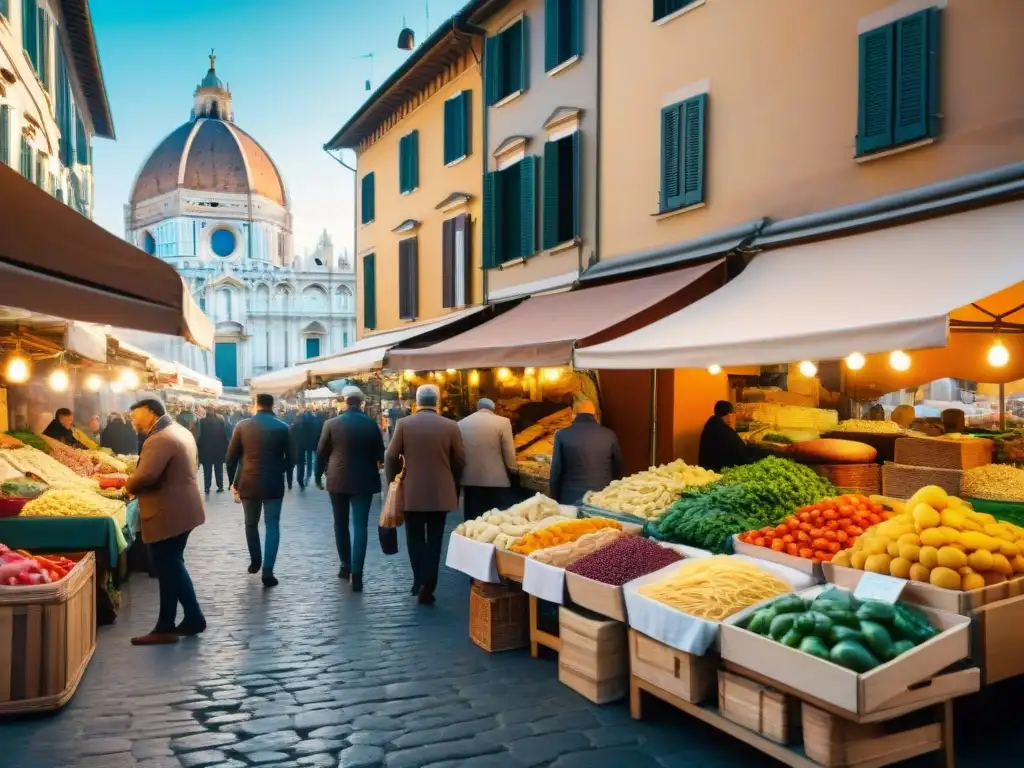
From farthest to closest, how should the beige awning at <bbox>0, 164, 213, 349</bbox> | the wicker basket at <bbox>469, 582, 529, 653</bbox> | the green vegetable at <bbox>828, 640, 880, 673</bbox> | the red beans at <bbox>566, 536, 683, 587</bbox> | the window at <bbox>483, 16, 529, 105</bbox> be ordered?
the window at <bbox>483, 16, 529, 105</bbox> → the wicker basket at <bbox>469, 582, 529, 653</bbox> → the red beans at <bbox>566, 536, 683, 587</bbox> → the beige awning at <bbox>0, 164, 213, 349</bbox> → the green vegetable at <bbox>828, 640, 880, 673</bbox>

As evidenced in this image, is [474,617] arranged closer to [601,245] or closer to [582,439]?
[582,439]

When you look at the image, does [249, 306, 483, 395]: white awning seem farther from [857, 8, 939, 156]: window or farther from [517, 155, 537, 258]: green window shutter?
[857, 8, 939, 156]: window

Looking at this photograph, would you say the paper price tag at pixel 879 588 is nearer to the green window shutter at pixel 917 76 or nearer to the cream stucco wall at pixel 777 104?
the cream stucco wall at pixel 777 104

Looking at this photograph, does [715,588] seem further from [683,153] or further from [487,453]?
[683,153]

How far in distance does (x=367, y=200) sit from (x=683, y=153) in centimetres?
1252

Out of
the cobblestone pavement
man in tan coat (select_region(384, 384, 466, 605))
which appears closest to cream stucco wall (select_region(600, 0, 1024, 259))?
man in tan coat (select_region(384, 384, 466, 605))

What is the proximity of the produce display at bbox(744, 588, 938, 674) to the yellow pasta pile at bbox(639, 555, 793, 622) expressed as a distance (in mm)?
172

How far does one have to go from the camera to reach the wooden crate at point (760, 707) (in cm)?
379

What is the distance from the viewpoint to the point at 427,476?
7125mm

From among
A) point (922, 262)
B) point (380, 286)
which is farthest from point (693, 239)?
point (380, 286)

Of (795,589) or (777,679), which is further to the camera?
(795,589)

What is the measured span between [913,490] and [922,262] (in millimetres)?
2136

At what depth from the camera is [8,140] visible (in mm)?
11016

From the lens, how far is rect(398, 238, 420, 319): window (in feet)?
57.1
